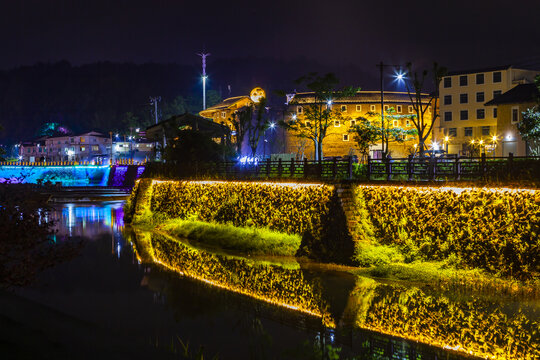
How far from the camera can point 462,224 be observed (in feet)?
54.7

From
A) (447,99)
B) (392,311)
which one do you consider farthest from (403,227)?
(447,99)

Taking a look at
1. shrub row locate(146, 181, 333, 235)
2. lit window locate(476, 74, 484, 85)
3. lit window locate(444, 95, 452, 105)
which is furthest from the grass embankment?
lit window locate(476, 74, 484, 85)

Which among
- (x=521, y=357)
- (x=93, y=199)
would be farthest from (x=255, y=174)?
(x=93, y=199)

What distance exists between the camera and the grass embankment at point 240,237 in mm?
21547

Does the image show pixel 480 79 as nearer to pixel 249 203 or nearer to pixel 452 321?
pixel 249 203

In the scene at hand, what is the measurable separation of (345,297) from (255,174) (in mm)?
12287

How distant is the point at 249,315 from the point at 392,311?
356 centimetres

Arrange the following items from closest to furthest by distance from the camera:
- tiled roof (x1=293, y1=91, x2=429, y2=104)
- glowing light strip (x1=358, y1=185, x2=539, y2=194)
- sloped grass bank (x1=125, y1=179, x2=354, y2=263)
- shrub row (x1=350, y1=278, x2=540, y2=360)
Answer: shrub row (x1=350, y1=278, x2=540, y2=360), glowing light strip (x1=358, y1=185, x2=539, y2=194), sloped grass bank (x1=125, y1=179, x2=354, y2=263), tiled roof (x1=293, y1=91, x2=429, y2=104)

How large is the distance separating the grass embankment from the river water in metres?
1.15

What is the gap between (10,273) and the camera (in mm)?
8781

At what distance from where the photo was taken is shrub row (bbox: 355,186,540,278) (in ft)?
49.4

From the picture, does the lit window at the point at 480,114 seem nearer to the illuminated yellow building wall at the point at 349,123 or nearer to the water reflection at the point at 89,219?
the illuminated yellow building wall at the point at 349,123

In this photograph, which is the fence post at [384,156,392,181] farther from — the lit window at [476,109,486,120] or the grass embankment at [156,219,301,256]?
the lit window at [476,109,486,120]

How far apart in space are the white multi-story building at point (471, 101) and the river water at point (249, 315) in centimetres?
4777
